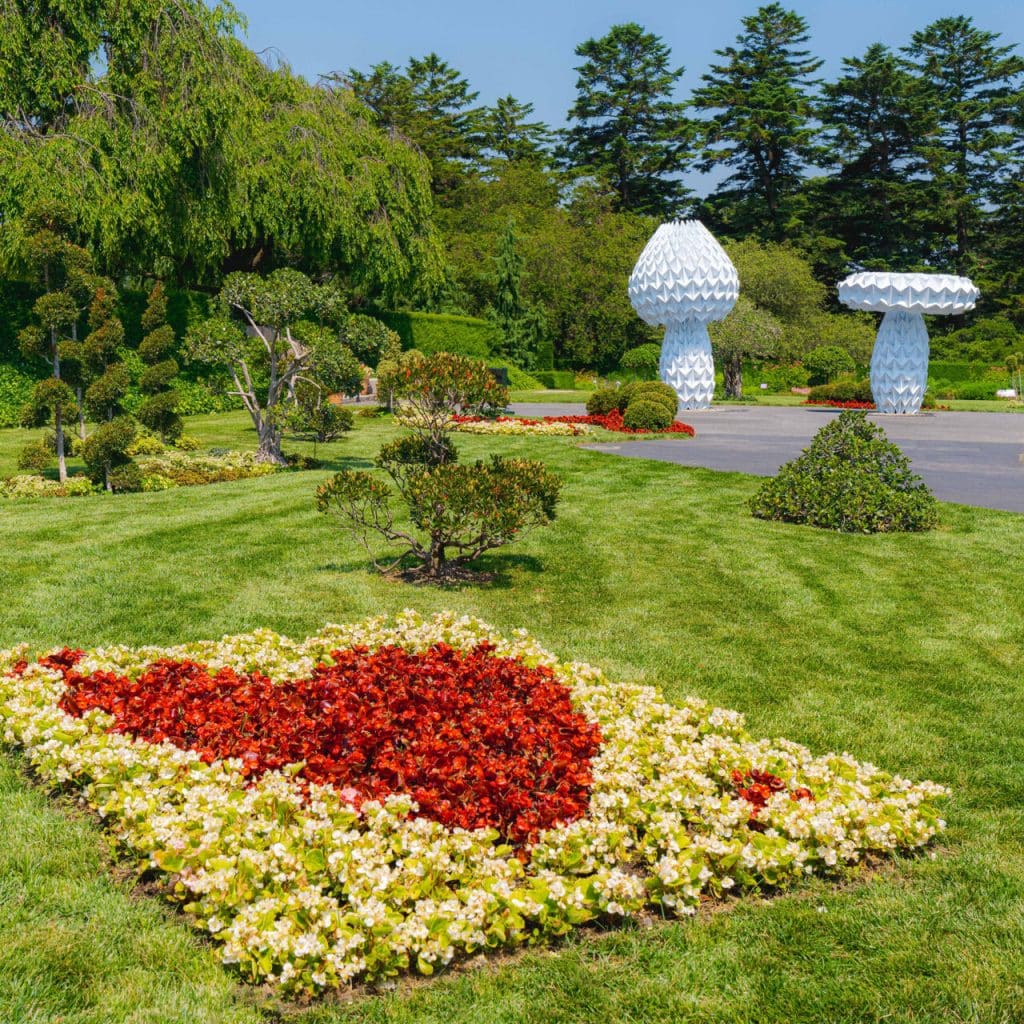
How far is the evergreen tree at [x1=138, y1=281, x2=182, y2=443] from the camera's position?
1492 cm

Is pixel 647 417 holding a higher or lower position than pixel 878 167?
lower

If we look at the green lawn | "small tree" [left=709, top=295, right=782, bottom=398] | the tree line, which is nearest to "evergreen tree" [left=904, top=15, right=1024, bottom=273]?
the tree line

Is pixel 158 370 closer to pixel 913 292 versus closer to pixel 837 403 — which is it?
pixel 913 292

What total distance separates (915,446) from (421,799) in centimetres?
1942

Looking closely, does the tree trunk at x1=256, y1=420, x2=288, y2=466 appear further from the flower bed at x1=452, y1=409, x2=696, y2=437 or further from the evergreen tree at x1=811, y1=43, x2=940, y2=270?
the evergreen tree at x1=811, y1=43, x2=940, y2=270

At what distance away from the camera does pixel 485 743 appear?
15.6 feet

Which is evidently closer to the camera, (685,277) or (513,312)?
(685,277)

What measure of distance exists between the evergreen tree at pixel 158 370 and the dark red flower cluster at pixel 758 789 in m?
12.9

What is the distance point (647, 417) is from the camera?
2358 centimetres

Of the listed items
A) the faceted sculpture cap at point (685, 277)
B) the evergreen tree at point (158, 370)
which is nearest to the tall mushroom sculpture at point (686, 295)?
the faceted sculpture cap at point (685, 277)

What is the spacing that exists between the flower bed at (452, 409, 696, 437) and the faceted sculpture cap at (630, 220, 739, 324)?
31.8ft

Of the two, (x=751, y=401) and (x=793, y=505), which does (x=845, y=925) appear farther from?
(x=751, y=401)

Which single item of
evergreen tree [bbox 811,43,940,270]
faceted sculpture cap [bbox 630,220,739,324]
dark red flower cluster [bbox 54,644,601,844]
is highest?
evergreen tree [bbox 811,43,940,270]

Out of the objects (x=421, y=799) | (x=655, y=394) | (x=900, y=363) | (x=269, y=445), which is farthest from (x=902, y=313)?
(x=421, y=799)
